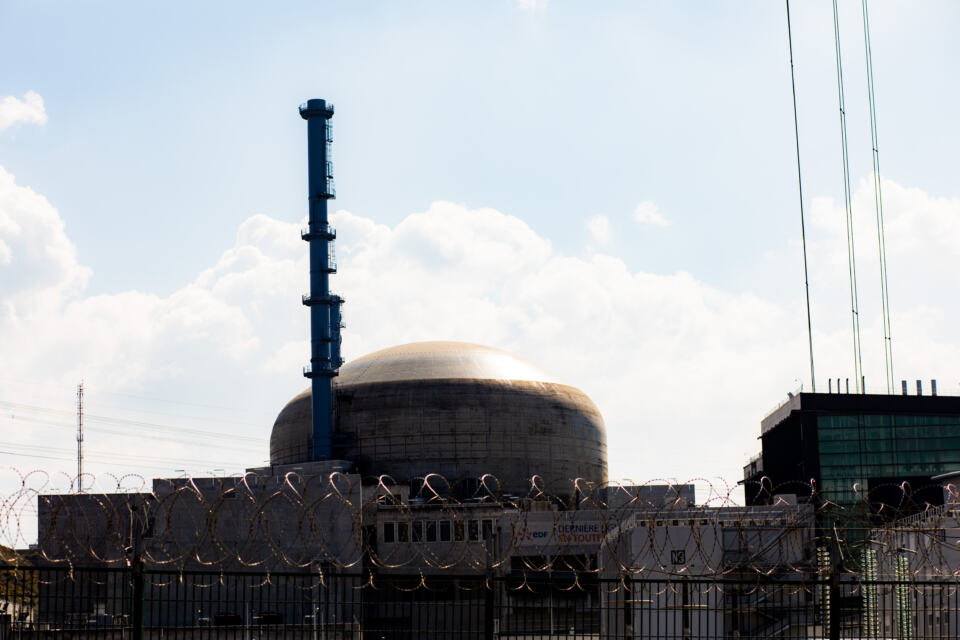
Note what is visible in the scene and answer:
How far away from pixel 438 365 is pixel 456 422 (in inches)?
201

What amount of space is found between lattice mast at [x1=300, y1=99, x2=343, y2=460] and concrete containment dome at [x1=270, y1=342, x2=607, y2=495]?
1.88 metres

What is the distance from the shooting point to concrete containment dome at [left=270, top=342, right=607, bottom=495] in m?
80.1

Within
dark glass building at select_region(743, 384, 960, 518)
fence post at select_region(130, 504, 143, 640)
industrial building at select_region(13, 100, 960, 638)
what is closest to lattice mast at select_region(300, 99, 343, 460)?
industrial building at select_region(13, 100, 960, 638)

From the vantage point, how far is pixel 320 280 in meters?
81.0

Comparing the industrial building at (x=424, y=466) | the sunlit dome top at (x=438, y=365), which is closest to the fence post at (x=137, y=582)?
the industrial building at (x=424, y=466)

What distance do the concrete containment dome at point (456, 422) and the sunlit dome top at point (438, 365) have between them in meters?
0.09

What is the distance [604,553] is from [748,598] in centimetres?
1526

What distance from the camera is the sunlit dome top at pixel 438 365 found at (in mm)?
82750

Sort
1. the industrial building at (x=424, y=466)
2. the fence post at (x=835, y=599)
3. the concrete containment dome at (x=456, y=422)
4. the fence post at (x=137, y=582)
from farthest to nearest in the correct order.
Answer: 1. the concrete containment dome at (x=456, y=422)
2. the industrial building at (x=424, y=466)
3. the fence post at (x=835, y=599)
4. the fence post at (x=137, y=582)

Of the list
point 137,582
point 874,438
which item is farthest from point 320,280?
point 137,582

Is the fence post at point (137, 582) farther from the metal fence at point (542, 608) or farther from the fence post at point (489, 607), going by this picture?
the fence post at point (489, 607)

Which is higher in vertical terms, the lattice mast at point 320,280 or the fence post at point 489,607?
the lattice mast at point 320,280

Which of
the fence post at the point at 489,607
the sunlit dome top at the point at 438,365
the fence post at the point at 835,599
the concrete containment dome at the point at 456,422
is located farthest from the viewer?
the sunlit dome top at the point at 438,365

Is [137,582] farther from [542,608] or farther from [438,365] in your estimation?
[438,365]
